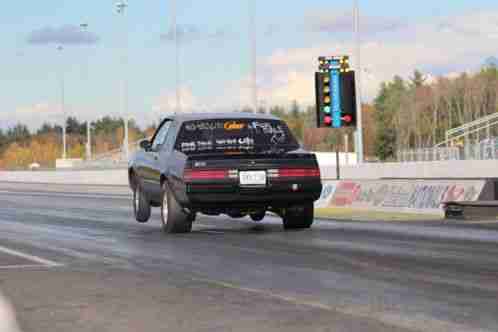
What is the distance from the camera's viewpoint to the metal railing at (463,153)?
4522 centimetres

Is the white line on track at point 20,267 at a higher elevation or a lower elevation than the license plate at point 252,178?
lower

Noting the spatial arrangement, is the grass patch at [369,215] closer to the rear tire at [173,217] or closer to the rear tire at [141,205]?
the rear tire at [141,205]

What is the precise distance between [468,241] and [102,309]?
6884mm

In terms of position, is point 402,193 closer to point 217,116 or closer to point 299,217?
point 299,217

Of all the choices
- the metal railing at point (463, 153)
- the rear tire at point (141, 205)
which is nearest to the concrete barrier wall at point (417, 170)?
the metal railing at point (463, 153)

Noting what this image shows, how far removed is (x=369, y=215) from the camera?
70.3 ft

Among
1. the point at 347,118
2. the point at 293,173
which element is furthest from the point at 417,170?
the point at 293,173

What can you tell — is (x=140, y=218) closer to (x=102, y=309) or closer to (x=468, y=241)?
(x=468, y=241)

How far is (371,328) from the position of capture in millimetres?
6898

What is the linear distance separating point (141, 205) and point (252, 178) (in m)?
4.40

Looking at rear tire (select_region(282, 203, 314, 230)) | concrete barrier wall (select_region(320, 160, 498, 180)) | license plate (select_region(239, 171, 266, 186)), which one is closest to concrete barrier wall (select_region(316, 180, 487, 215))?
rear tire (select_region(282, 203, 314, 230))

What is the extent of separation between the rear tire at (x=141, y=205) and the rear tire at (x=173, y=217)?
2468 mm

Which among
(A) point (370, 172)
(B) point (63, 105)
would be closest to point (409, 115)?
(B) point (63, 105)

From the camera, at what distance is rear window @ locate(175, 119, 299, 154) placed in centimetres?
1694
